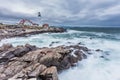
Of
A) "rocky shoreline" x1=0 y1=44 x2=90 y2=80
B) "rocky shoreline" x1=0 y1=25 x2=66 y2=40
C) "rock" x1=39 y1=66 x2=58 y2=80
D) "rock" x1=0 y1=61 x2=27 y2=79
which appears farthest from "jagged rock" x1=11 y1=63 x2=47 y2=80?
"rocky shoreline" x1=0 y1=25 x2=66 y2=40

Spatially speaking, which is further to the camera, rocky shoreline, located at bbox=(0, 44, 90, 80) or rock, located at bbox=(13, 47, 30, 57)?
rock, located at bbox=(13, 47, 30, 57)

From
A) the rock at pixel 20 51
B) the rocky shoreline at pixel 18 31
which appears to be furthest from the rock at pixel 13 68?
the rocky shoreline at pixel 18 31

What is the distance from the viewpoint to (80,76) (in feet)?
44.3

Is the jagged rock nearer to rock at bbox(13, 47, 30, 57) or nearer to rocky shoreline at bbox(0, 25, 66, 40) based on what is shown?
rock at bbox(13, 47, 30, 57)

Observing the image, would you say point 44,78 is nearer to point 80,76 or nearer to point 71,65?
point 80,76

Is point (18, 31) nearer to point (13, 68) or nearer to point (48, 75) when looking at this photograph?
point (13, 68)

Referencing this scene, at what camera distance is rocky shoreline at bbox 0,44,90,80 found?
10.4m

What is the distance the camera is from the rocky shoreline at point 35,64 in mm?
10422

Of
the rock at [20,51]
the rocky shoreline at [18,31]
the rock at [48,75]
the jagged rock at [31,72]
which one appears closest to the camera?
the jagged rock at [31,72]

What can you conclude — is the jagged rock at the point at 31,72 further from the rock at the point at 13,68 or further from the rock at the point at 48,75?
the rock at the point at 13,68

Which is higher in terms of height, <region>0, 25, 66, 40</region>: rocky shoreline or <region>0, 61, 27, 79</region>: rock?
<region>0, 61, 27, 79</region>: rock

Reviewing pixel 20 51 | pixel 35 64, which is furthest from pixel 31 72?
pixel 20 51

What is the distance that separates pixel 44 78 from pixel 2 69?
10.9ft

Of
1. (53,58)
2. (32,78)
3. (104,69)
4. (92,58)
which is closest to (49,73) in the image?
(32,78)
